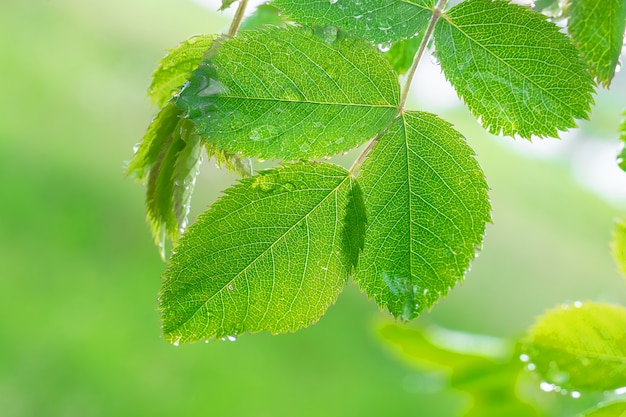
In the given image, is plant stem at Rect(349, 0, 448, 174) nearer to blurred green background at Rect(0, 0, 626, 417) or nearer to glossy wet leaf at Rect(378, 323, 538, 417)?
glossy wet leaf at Rect(378, 323, 538, 417)

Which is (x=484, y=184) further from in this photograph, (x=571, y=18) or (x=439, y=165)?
(x=571, y=18)

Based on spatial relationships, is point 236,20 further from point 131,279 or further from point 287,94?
point 131,279

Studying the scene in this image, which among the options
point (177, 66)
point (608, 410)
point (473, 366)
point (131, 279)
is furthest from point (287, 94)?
point (131, 279)

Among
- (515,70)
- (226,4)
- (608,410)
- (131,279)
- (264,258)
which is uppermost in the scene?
(131,279)

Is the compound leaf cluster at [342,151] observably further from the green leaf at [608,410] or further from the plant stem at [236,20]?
the green leaf at [608,410]

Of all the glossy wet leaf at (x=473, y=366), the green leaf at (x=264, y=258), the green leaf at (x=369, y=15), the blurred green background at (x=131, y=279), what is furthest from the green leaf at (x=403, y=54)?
the blurred green background at (x=131, y=279)

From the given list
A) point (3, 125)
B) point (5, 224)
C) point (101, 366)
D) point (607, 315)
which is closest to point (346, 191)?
point (607, 315)
